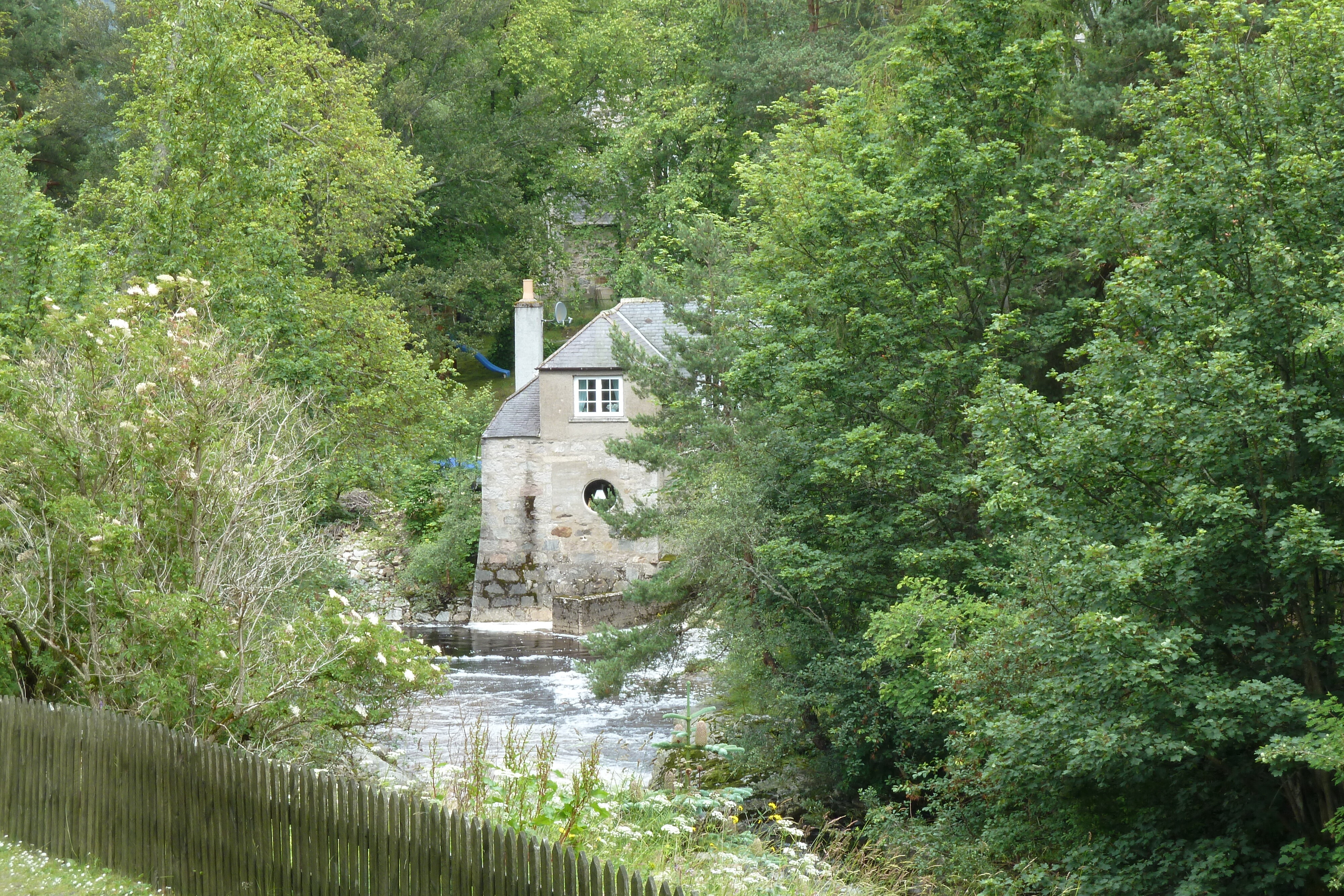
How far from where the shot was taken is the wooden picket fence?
254 inches

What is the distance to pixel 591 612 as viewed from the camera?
108 feet

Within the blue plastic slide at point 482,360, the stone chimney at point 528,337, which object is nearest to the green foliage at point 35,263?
the stone chimney at point 528,337

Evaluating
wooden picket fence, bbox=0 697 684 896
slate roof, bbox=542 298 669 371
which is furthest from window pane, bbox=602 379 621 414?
wooden picket fence, bbox=0 697 684 896

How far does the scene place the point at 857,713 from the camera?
17.1m

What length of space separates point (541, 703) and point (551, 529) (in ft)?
33.0

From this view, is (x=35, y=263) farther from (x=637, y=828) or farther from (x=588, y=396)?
(x=588, y=396)

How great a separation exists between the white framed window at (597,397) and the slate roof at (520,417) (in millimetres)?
1045

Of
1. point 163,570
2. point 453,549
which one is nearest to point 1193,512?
point 163,570

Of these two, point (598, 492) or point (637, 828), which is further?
point (598, 492)

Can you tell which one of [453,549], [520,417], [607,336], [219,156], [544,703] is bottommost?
[544,703]

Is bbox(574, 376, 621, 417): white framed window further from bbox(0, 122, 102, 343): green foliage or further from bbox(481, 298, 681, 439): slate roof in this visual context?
bbox(0, 122, 102, 343): green foliage

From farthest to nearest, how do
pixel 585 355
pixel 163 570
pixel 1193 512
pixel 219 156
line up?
pixel 585 355 → pixel 219 156 → pixel 1193 512 → pixel 163 570

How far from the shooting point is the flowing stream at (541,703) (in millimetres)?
19891

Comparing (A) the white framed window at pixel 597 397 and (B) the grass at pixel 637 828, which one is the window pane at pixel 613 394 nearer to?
(A) the white framed window at pixel 597 397
